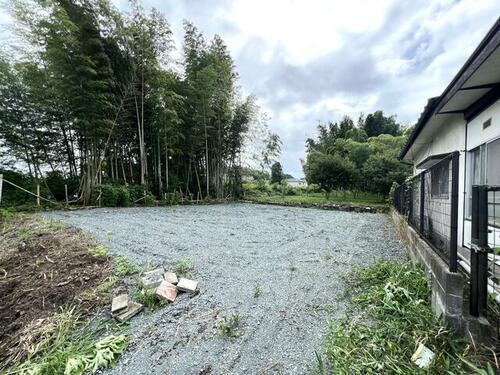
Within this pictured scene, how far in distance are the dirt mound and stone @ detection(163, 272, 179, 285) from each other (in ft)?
1.93

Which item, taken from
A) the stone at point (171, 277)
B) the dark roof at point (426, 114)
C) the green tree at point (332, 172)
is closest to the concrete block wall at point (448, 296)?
the stone at point (171, 277)

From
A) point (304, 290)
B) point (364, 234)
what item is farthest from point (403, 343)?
point (364, 234)

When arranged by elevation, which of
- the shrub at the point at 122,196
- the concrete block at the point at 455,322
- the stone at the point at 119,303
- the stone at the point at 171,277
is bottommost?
the stone at the point at 119,303

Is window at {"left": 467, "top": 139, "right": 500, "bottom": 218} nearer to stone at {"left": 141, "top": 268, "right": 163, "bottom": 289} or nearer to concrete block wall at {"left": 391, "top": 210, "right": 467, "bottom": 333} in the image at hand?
concrete block wall at {"left": 391, "top": 210, "right": 467, "bottom": 333}

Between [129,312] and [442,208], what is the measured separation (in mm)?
2686

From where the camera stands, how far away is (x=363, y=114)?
24359 millimetres

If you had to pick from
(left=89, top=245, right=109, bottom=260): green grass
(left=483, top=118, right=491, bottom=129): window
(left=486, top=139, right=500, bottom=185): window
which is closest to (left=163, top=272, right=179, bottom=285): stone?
(left=89, top=245, right=109, bottom=260): green grass

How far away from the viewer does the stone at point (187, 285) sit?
2.15m

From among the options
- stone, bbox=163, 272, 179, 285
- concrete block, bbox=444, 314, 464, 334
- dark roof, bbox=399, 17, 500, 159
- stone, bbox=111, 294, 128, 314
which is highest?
dark roof, bbox=399, 17, 500, 159

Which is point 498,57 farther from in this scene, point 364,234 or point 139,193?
point 139,193

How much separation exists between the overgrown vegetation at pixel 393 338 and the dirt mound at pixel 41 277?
199 centimetres

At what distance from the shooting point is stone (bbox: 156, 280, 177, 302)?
2020 millimetres

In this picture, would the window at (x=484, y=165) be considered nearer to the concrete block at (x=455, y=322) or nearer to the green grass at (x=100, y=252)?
the concrete block at (x=455, y=322)

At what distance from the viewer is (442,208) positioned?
182 centimetres
